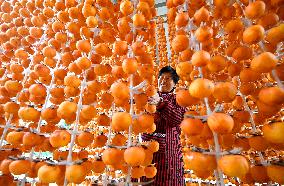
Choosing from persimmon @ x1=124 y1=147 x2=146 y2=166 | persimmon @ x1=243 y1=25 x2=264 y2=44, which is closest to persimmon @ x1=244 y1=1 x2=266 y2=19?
persimmon @ x1=243 y1=25 x2=264 y2=44

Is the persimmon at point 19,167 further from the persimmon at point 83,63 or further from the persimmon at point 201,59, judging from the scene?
the persimmon at point 201,59

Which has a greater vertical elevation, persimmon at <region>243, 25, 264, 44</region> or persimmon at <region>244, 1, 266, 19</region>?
persimmon at <region>244, 1, 266, 19</region>

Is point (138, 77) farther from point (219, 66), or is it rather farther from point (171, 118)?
point (171, 118)

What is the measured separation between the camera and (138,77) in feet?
4.62

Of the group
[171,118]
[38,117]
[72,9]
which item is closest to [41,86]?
[38,117]

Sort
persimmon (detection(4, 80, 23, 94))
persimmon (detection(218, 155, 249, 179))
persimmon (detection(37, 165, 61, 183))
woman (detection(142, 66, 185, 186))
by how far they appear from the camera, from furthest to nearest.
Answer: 1. woman (detection(142, 66, 185, 186))
2. persimmon (detection(4, 80, 23, 94))
3. persimmon (detection(37, 165, 61, 183))
4. persimmon (detection(218, 155, 249, 179))

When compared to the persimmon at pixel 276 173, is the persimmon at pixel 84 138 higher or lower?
higher

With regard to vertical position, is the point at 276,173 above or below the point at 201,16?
→ below

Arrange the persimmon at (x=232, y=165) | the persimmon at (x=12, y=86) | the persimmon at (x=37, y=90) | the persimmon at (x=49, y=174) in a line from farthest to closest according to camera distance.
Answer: the persimmon at (x=12, y=86) < the persimmon at (x=37, y=90) < the persimmon at (x=49, y=174) < the persimmon at (x=232, y=165)

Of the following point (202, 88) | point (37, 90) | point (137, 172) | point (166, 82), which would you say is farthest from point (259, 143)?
point (166, 82)

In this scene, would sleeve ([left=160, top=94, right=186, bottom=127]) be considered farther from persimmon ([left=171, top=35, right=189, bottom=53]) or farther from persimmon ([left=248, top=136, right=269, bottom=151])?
persimmon ([left=248, top=136, right=269, bottom=151])

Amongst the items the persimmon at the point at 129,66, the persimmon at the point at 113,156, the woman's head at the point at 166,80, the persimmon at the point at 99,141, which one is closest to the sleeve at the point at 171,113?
the woman's head at the point at 166,80

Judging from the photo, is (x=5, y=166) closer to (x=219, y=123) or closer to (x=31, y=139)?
(x=31, y=139)

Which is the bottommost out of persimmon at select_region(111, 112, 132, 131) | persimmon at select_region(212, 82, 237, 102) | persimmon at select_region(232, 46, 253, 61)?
persimmon at select_region(111, 112, 132, 131)
